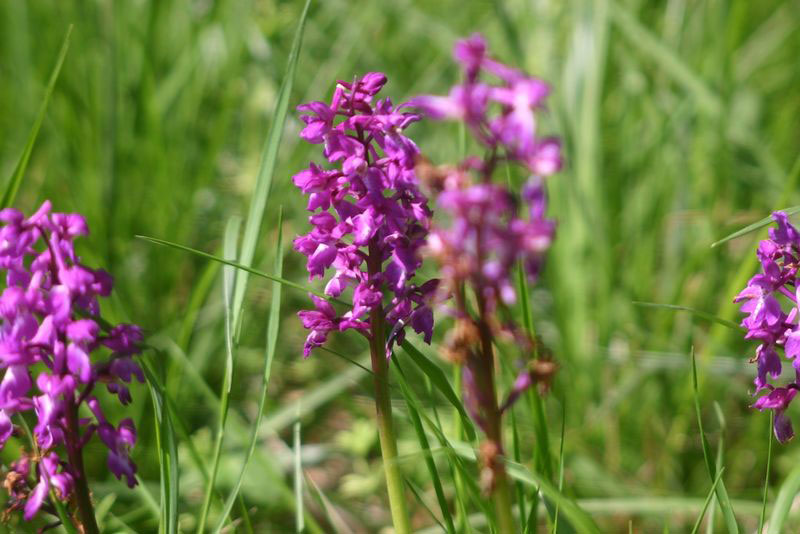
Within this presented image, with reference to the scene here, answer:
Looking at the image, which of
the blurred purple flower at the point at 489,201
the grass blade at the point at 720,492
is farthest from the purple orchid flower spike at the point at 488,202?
the grass blade at the point at 720,492

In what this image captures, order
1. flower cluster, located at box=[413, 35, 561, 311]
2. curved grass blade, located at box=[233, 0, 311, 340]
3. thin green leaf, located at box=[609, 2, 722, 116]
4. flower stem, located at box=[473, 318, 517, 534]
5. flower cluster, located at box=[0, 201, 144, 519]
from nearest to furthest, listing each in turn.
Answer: flower cluster, located at box=[413, 35, 561, 311]
flower stem, located at box=[473, 318, 517, 534]
flower cluster, located at box=[0, 201, 144, 519]
curved grass blade, located at box=[233, 0, 311, 340]
thin green leaf, located at box=[609, 2, 722, 116]

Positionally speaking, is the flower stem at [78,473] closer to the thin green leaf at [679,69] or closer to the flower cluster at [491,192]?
the flower cluster at [491,192]

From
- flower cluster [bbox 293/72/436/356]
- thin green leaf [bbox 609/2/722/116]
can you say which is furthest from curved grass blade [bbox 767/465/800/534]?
thin green leaf [bbox 609/2/722/116]

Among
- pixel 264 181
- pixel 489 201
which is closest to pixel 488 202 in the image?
pixel 489 201

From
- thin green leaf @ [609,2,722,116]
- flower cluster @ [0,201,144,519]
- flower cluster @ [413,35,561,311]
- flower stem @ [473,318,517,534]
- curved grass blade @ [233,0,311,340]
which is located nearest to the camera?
flower cluster @ [413,35,561,311]

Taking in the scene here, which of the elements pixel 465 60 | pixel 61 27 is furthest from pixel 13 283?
pixel 61 27

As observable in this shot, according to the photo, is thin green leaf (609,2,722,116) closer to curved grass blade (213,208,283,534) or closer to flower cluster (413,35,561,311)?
curved grass blade (213,208,283,534)
